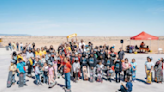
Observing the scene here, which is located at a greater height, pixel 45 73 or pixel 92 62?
pixel 92 62

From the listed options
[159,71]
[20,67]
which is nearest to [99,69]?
[159,71]

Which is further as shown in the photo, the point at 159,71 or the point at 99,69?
the point at 99,69

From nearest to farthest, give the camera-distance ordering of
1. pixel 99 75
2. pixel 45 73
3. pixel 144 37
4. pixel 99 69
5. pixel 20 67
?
1. pixel 20 67
2. pixel 45 73
3. pixel 99 69
4. pixel 99 75
5. pixel 144 37

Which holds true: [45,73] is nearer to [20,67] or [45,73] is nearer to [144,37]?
[20,67]

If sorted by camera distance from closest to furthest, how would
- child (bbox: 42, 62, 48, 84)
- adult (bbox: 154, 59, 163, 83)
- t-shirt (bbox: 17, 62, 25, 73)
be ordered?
t-shirt (bbox: 17, 62, 25, 73)
child (bbox: 42, 62, 48, 84)
adult (bbox: 154, 59, 163, 83)

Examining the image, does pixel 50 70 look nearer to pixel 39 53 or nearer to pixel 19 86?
pixel 19 86

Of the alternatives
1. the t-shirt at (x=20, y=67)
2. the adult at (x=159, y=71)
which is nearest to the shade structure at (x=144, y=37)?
the adult at (x=159, y=71)

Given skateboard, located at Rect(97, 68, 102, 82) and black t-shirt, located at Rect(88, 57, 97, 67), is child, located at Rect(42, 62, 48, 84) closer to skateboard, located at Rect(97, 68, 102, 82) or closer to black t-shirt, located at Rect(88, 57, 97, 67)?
black t-shirt, located at Rect(88, 57, 97, 67)

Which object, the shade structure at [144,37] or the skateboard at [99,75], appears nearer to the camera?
the skateboard at [99,75]

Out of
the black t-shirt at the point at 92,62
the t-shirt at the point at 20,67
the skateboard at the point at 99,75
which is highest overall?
the black t-shirt at the point at 92,62

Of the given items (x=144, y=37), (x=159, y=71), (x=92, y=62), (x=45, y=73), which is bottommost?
(x=45, y=73)

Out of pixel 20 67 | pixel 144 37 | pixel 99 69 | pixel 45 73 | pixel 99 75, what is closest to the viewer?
pixel 20 67

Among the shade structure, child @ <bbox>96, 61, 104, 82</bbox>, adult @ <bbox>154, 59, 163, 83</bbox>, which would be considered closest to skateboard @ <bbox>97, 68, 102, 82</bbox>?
child @ <bbox>96, 61, 104, 82</bbox>

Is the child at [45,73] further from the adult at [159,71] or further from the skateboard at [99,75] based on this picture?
the adult at [159,71]
